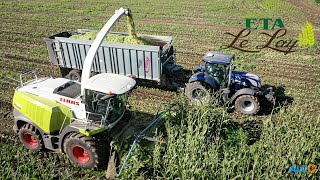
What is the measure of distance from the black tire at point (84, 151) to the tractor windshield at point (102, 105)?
0.62 m

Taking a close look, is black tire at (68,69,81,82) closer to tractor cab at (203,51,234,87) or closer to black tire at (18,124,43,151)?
black tire at (18,124,43,151)

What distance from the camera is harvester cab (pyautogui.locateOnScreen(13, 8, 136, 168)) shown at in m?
7.37

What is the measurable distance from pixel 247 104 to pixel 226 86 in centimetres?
95

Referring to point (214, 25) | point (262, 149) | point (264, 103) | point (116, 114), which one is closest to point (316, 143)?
point (262, 149)

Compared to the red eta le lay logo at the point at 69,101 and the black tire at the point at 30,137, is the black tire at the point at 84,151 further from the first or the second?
the black tire at the point at 30,137

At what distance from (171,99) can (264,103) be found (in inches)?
138

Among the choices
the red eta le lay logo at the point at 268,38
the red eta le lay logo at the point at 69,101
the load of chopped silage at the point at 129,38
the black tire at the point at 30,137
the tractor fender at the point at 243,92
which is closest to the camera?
the red eta le lay logo at the point at 69,101

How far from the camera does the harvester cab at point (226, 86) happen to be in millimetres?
10062

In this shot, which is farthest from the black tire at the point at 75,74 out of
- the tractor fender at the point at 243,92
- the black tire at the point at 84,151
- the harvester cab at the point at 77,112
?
the tractor fender at the point at 243,92

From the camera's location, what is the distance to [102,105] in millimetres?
7508

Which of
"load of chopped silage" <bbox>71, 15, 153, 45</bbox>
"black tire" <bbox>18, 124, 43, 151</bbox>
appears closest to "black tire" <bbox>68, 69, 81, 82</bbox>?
"load of chopped silage" <bbox>71, 15, 153, 45</bbox>

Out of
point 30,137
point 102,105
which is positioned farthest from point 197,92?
point 30,137

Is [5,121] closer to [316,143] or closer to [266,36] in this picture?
[316,143]

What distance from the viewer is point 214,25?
2088 centimetres
